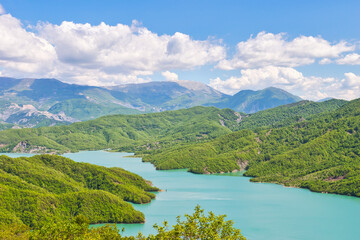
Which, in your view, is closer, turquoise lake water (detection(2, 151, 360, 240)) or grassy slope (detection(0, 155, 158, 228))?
turquoise lake water (detection(2, 151, 360, 240))

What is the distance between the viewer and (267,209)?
146500mm

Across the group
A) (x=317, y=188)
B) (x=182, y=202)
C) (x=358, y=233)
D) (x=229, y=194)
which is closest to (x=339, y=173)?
(x=317, y=188)

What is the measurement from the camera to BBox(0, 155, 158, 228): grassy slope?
11975 centimetres

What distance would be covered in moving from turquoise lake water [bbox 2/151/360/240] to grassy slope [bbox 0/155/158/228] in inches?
401

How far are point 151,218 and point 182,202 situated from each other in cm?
2623

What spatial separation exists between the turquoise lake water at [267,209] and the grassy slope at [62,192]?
10194mm

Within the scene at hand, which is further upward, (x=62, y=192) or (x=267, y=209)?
(x=62, y=192)

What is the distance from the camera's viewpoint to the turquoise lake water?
4609 inches

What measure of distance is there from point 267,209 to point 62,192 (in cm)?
9146

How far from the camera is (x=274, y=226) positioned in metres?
122

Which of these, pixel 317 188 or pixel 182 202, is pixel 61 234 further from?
pixel 317 188

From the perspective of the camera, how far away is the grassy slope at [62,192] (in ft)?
393

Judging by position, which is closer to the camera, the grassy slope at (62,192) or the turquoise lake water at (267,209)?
the turquoise lake water at (267,209)

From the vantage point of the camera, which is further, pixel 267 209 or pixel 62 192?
pixel 62 192
